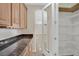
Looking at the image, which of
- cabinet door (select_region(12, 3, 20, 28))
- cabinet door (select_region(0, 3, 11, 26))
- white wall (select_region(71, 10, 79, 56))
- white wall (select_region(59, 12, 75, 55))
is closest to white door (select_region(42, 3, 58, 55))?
white wall (select_region(59, 12, 75, 55))

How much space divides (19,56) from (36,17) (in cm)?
70

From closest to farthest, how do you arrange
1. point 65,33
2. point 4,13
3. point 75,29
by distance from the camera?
1. point 4,13
2. point 75,29
3. point 65,33

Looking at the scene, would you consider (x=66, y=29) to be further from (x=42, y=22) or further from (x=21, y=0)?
(x=21, y=0)

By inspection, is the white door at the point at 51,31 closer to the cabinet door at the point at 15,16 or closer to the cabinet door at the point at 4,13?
the cabinet door at the point at 15,16

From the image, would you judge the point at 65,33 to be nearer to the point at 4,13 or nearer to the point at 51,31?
the point at 51,31

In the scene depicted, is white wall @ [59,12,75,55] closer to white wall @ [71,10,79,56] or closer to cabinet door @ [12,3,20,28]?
white wall @ [71,10,79,56]

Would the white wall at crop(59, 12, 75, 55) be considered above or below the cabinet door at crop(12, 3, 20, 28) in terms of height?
below

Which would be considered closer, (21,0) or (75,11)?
(21,0)

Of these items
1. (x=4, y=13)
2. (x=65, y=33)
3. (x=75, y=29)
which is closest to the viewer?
(x=4, y=13)

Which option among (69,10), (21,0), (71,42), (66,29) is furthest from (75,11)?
(21,0)

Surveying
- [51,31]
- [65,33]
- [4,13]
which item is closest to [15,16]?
[4,13]

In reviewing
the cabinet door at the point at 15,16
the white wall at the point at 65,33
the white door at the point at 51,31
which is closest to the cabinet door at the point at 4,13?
the cabinet door at the point at 15,16

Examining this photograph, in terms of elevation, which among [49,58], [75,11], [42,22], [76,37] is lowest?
[49,58]

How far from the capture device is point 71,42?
1501 mm
